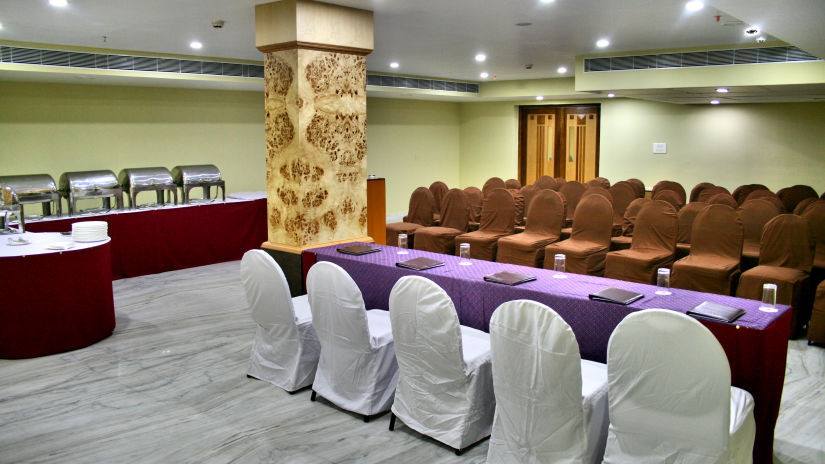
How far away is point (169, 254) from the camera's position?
851 centimetres

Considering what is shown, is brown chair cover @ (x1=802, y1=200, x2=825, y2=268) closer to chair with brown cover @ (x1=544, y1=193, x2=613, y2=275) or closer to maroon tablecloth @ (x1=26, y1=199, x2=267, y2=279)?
chair with brown cover @ (x1=544, y1=193, x2=613, y2=275)

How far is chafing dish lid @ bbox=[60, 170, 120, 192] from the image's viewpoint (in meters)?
8.16

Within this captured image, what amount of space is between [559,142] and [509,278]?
35.7 ft

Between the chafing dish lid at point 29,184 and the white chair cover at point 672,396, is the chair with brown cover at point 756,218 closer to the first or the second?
the white chair cover at point 672,396

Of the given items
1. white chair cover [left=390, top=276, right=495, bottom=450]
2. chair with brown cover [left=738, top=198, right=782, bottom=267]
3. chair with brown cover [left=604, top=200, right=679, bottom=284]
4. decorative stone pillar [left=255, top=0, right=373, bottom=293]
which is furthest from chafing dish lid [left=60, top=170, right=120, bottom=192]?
chair with brown cover [left=738, top=198, right=782, bottom=267]

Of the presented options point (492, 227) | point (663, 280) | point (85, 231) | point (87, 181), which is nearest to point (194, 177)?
point (87, 181)

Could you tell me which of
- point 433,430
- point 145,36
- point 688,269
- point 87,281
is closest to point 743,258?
point 688,269

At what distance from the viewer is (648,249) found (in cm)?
675

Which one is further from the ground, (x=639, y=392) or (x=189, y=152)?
(x=189, y=152)

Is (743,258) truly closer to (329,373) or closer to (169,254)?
(329,373)

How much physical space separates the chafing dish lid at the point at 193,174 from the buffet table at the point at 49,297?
11.5ft

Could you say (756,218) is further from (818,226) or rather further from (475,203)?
(475,203)

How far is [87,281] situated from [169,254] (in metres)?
3.03

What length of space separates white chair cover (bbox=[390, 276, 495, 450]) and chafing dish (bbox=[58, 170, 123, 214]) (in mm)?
6043
